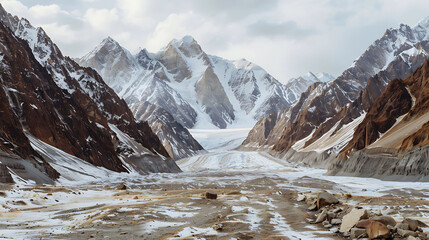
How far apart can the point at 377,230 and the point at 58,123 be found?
8180 cm

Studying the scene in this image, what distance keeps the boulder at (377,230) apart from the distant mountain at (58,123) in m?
46.3

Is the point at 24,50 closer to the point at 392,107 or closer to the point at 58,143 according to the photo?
the point at 58,143

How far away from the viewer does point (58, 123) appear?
83.6m

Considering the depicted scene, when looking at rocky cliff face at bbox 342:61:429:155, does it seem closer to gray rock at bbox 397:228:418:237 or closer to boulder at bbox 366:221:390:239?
boulder at bbox 366:221:390:239

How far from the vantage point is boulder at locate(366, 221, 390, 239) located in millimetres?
13102

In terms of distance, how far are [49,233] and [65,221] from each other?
384 cm

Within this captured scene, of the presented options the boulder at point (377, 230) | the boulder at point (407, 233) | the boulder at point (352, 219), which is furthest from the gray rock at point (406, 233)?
the boulder at point (352, 219)

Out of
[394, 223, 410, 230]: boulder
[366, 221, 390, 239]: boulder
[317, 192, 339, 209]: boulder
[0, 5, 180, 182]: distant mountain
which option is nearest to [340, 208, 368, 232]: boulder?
Result: [366, 221, 390, 239]: boulder

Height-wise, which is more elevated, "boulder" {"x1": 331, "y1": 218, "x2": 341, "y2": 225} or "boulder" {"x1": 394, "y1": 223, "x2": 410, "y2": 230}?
"boulder" {"x1": 394, "y1": 223, "x2": 410, "y2": 230}

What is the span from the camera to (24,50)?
95.8m

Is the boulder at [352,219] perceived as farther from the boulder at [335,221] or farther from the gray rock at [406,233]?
the gray rock at [406,233]

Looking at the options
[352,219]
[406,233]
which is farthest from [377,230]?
[352,219]

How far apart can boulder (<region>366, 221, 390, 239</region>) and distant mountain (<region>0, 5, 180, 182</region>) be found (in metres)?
46.3

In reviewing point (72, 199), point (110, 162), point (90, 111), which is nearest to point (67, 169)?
point (110, 162)
